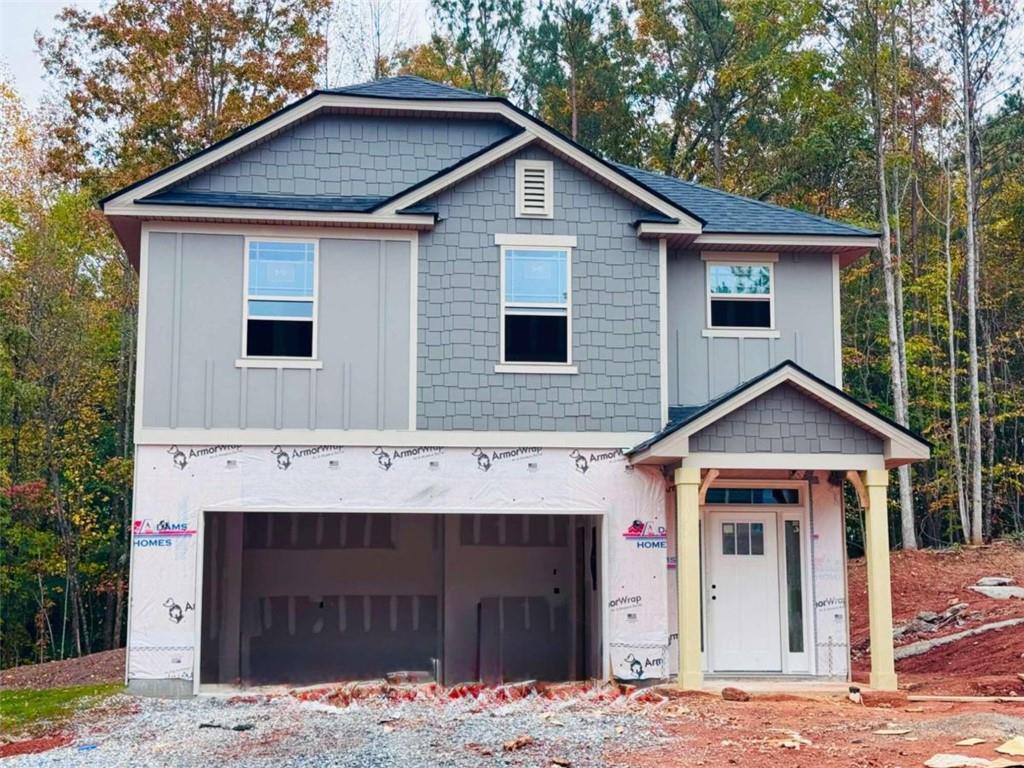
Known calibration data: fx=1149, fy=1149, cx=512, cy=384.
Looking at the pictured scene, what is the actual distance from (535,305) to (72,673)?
10630 millimetres

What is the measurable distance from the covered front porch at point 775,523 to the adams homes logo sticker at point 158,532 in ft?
17.6

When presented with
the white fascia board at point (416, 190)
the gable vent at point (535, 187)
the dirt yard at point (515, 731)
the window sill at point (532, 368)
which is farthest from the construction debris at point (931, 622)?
the gable vent at point (535, 187)

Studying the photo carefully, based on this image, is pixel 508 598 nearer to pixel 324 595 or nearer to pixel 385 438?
pixel 324 595

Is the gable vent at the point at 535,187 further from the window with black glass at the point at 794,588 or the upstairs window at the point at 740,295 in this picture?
the window with black glass at the point at 794,588

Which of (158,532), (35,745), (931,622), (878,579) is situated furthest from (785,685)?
(35,745)

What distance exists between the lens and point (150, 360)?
13.5 m

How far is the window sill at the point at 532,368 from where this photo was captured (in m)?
14.0

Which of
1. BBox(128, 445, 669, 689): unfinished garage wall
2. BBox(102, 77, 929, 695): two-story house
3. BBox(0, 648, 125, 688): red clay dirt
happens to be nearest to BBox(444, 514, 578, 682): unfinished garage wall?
BBox(102, 77, 929, 695): two-story house

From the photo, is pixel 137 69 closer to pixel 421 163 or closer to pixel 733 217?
pixel 421 163

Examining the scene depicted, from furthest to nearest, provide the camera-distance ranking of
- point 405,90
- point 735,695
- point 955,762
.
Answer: point 405,90 < point 735,695 < point 955,762

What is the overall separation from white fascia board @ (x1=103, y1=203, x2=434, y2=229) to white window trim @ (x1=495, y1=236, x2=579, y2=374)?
1.04 m

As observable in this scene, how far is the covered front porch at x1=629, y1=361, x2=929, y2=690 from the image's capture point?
42.9ft

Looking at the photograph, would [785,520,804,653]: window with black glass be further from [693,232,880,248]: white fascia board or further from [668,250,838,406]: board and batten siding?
[693,232,880,248]: white fascia board

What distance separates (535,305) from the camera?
14.2m
